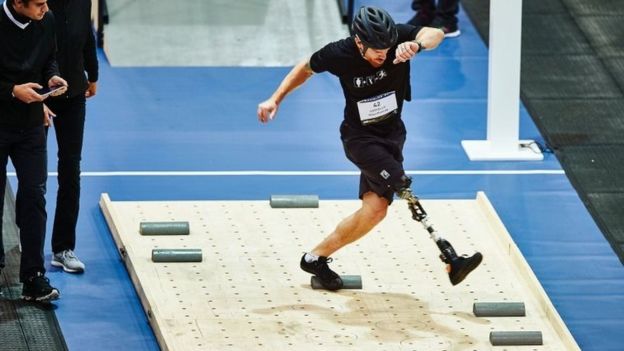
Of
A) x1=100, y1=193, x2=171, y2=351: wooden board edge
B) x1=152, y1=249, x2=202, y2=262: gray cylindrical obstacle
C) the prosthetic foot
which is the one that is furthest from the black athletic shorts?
x1=100, y1=193, x2=171, y2=351: wooden board edge

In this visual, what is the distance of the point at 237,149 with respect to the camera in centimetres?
1149

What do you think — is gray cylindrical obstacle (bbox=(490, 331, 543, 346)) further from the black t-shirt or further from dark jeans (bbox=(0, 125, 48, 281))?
dark jeans (bbox=(0, 125, 48, 281))

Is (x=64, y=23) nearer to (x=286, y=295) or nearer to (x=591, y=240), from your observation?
(x=286, y=295)

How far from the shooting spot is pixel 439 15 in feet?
45.1

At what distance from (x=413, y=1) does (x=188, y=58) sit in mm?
2219

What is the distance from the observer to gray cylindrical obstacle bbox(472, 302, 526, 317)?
8680mm

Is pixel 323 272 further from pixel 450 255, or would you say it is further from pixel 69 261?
pixel 69 261

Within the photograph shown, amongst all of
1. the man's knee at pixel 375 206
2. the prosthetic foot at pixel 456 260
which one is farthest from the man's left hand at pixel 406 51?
the prosthetic foot at pixel 456 260

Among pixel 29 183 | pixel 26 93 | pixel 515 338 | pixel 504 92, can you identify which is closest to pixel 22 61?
pixel 26 93

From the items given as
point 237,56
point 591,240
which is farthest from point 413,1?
point 591,240

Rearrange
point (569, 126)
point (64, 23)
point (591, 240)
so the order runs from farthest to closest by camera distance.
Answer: point (569, 126)
point (591, 240)
point (64, 23)

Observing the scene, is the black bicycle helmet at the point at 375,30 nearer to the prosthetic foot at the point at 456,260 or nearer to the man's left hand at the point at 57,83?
the prosthetic foot at the point at 456,260

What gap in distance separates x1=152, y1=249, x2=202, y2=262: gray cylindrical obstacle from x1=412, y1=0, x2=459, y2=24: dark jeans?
5.11 m

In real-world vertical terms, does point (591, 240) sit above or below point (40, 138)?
below
